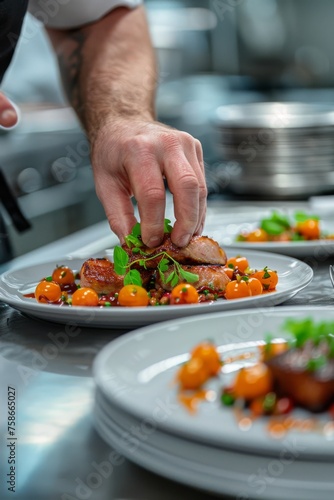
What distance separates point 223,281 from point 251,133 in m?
1.49

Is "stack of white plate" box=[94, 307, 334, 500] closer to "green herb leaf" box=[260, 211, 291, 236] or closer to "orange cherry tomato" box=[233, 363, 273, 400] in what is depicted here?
"orange cherry tomato" box=[233, 363, 273, 400]

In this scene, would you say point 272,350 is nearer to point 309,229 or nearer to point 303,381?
point 303,381

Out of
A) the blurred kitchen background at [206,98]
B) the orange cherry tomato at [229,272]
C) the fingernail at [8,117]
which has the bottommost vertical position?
the blurred kitchen background at [206,98]

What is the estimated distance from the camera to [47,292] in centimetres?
143

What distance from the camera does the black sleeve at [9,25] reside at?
199 centimetres

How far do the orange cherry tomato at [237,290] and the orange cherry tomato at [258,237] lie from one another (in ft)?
1.96

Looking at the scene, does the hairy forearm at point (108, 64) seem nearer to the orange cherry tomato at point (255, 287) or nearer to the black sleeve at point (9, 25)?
the black sleeve at point (9, 25)

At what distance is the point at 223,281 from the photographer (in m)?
1.46

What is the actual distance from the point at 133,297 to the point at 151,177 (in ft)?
0.87

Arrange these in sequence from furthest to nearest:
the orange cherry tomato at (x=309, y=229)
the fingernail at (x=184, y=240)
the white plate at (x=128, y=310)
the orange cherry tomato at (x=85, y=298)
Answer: the orange cherry tomato at (x=309, y=229) < the fingernail at (x=184, y=240) < the orange cherry tomato at (x=85, y=298) < the white plate at (x=128, y=310)

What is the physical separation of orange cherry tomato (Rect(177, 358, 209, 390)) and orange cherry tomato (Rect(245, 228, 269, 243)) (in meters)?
1.07

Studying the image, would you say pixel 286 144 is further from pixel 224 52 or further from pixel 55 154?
pixel 224 52

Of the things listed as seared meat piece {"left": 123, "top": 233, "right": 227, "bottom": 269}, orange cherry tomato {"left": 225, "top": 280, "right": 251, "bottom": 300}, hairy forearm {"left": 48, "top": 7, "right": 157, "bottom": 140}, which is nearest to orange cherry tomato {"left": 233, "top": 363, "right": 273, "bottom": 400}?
orange cherry tomato {"left": 225, "top": 280, "right": 251, "bottom": 300}

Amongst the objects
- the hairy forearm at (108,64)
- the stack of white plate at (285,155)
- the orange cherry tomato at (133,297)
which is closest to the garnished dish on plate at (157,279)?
the orange cherry tomato at (133,297)
